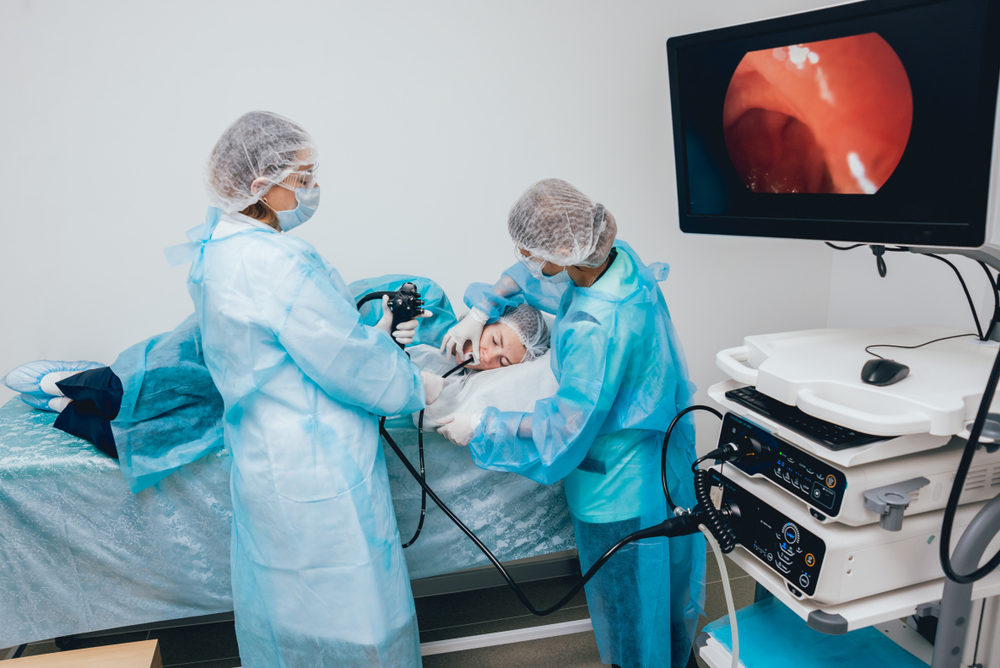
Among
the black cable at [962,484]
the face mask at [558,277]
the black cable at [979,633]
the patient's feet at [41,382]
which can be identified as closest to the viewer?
the black cable at [962,484]

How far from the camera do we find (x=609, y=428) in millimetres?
1361

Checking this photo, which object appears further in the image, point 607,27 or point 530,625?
point 607,27

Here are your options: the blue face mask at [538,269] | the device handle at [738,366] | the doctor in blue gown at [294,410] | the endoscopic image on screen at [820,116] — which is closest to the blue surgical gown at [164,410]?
the doctor in blue gown at [294,410]

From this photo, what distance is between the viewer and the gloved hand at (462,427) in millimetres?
1454

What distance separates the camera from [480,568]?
199cm

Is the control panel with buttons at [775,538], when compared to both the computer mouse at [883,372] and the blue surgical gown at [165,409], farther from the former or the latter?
the blue surgical gown at [165,409]

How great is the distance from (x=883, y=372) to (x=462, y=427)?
820 mm

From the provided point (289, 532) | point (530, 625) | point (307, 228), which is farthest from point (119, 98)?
point (530, 625)

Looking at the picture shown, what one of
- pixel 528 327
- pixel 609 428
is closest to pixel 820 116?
pixel 609 428

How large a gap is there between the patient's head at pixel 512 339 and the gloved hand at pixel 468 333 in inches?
0.6

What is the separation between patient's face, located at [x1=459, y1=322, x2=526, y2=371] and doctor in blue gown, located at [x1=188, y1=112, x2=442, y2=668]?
0.35 meters

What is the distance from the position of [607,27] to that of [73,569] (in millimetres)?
2045

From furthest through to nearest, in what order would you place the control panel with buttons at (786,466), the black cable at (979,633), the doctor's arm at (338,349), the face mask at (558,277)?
the face mask at (558,277) < the doctor's arm at (338,349) < the black cable at (979,633) < the control panel with buttons at (786,466)

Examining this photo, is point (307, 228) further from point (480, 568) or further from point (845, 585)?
point (845, 585)
